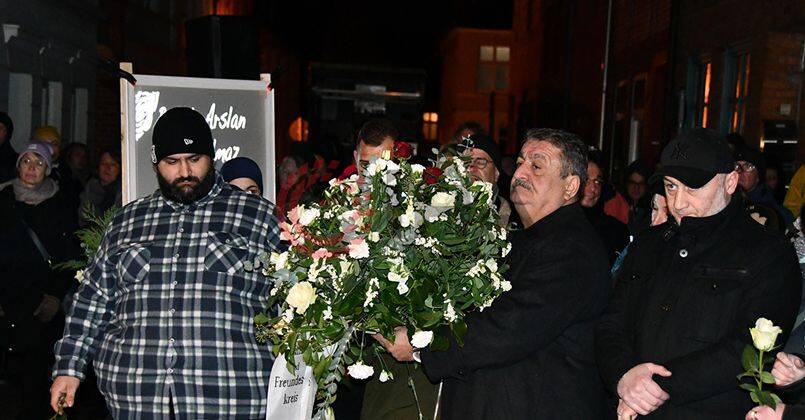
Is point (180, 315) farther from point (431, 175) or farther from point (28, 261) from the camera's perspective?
point (28, 261)

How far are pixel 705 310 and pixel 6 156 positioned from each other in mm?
6924

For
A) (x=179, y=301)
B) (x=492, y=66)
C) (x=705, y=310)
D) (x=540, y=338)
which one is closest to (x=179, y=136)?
(x=179, y=301)

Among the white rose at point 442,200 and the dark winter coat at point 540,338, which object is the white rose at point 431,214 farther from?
the dark winter coat at point 540,338

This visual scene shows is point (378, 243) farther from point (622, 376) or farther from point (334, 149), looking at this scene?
point (334, 149)

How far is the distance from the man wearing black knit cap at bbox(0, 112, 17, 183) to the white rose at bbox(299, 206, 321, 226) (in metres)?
5.38

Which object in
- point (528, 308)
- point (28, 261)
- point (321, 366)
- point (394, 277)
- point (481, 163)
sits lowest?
point (28, 261)

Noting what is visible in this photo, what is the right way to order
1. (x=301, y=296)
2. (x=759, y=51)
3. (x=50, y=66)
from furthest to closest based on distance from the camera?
(x=50, y=66)
(x=759, y=51)
(x=301, y=296)

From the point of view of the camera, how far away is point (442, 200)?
3.81 m

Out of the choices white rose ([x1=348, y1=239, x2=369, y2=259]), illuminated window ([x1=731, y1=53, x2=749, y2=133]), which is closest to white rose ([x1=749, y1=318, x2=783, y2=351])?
white rose ([x1=348, y1=239, x2=369, y2=259])

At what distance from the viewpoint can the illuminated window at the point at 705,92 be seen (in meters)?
14.9

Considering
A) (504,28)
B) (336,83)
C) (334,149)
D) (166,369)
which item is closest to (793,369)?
(166,369)

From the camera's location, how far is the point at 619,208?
29.9 ft

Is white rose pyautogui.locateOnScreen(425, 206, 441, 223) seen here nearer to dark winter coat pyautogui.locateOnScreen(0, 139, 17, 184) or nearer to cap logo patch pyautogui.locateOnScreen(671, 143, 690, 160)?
cap logo patch pyautogui.locateOnScreen(671, 143, 690, 160)

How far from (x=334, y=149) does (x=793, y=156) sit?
5.31 meters
